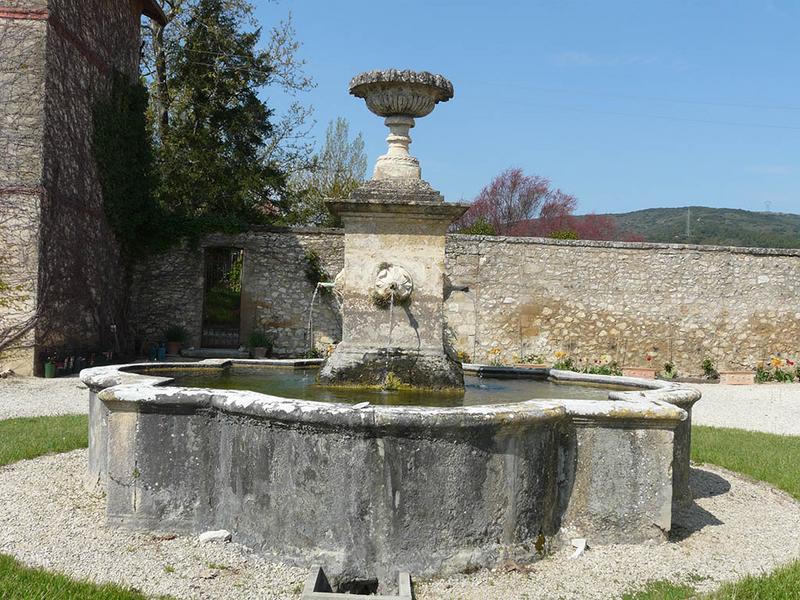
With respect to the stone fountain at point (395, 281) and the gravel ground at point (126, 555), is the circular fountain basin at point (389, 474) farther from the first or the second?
the stone fountain at point (395, 281)

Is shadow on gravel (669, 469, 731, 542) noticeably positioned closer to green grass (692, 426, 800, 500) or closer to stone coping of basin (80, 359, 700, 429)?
green grass (692, 426, 800, 500)

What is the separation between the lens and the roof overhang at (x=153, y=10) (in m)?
16.5

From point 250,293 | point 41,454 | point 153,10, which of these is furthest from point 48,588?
point 153,10

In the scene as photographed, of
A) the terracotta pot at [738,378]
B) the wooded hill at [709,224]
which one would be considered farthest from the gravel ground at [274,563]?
the wooded hill at [709,224]

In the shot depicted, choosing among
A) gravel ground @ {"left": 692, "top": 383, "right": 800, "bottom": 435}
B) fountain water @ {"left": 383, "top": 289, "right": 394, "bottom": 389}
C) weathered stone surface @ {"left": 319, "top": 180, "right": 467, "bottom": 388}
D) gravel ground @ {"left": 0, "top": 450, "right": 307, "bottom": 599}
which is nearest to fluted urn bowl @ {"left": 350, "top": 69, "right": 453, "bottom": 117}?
weathered stone surface @ {"left": 319, "top": 180, "right": 467, "bottom": 388}

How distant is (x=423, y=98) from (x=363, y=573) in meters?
3.60

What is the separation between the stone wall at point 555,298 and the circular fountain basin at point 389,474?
11430mm

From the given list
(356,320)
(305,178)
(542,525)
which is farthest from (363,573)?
(305,178)

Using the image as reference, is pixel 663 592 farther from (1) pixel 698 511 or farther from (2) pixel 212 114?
(2) pixel 212 114

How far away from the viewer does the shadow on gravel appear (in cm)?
471

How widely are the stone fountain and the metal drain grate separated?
1.86m

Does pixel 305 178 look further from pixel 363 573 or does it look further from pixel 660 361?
pixel 363 573

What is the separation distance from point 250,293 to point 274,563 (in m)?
12.5

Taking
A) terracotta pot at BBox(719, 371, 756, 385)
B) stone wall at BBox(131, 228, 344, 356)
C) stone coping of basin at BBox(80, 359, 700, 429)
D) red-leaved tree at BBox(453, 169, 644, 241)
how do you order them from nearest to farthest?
stone coping of basin at BBox(80, 359, 700, 429) < terracotta pot at BBox(719, 371, 756, 385) < stone wall at BBox(131, 228, 344, 356) < red-leaved tree at BBox(453, 169, 644, 241)
